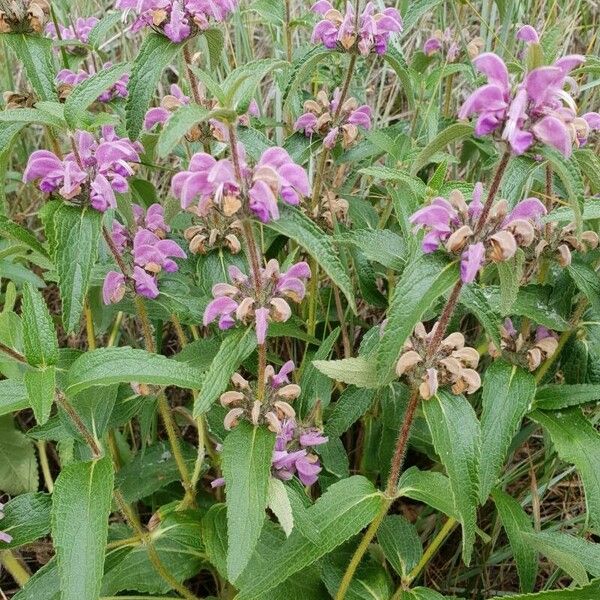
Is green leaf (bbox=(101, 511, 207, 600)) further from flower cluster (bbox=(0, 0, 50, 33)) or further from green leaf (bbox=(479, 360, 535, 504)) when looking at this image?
flower cluster (bbox=(0, 0, 50, 33))

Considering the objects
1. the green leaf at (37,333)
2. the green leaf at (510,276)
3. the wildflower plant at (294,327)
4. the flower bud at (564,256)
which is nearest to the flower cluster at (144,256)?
the wildflower plant at (294,327)

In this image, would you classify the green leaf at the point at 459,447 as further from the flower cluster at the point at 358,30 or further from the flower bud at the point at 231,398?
the flower cluster at the point at 358,30

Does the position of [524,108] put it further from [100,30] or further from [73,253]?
[100,30]

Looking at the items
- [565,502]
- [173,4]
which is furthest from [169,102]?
[565,502]

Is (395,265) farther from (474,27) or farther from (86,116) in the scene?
(474,27)

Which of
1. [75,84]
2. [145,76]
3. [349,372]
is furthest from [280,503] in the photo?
[75,84]

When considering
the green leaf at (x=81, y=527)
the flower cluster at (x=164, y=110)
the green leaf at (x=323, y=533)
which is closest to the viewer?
the green leaf at (x=81, y=527)
